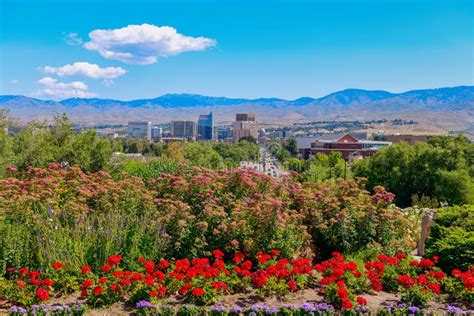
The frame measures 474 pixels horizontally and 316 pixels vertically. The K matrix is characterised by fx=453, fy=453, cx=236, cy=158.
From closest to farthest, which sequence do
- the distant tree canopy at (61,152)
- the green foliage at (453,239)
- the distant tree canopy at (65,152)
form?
the green foliage at (453,239), the distant tree canopy at (65,152), the distant tree canopy at (61,152)

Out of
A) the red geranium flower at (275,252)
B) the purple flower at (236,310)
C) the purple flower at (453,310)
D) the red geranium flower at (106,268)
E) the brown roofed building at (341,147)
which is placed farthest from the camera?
the brown roofed building at (341,147)

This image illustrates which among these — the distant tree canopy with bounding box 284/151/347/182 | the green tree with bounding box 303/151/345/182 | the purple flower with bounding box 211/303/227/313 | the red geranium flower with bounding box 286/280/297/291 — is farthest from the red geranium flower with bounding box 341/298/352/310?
the green tree with bounding box 303/151/345/182

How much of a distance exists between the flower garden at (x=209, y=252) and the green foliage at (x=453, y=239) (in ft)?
0.38

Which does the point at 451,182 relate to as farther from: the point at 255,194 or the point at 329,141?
the point at 329,141

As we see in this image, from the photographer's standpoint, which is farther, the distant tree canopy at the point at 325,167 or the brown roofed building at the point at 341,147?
the brown roofed building at the point at 341,147

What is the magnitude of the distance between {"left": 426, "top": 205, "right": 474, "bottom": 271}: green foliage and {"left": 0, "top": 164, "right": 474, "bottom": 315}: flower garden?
4.6 inches

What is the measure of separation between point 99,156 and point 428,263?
13.9 metres

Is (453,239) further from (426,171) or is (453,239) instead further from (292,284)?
(426,171)

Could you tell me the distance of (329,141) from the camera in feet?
334

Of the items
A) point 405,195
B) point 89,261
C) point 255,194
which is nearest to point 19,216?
point 89,261

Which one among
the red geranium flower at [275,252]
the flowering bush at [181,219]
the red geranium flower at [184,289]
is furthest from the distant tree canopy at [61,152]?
the red geranium flower at [184,289]

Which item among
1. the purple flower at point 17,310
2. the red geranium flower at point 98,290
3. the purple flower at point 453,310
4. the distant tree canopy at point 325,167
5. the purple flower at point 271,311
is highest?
the red geranium flower at point 98,290

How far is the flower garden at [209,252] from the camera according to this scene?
532 centimetres

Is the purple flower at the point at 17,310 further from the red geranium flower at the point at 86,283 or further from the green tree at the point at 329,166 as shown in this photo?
the green tree at the point at 329,166
